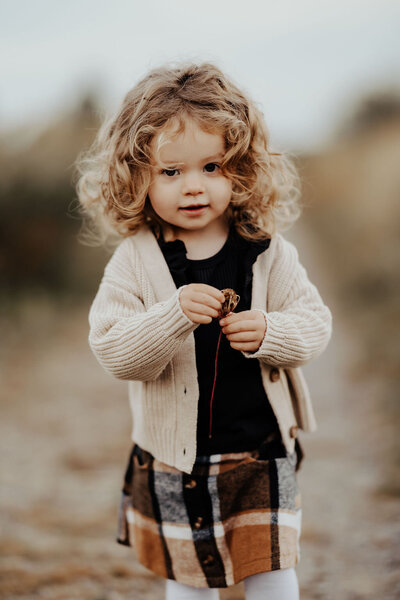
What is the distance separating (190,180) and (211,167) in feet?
0.31

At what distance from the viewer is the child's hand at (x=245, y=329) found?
5.47ft

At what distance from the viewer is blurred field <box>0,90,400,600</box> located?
2738 mm

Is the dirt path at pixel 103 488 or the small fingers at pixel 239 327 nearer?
the small fingers at pixel 239 327

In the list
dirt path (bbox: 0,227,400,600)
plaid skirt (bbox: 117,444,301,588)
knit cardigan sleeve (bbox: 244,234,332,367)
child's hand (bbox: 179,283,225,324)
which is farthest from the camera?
dirt path (bbox: 0,227,400,600)

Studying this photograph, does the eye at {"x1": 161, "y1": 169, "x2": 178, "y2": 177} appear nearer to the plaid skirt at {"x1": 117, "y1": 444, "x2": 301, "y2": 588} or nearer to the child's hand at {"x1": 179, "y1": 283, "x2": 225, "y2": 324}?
the child's hand at {"x1": 179, "y1": 283, "x2": 225, "y2": 324}

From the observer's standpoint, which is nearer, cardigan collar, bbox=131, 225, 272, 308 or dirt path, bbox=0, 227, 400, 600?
cardigan collar, bbox=131, 225, 272, 308

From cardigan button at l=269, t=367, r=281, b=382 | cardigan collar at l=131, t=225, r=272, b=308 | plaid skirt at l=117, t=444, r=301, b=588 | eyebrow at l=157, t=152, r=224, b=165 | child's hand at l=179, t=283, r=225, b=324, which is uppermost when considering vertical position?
eyebrow at l=157, t=152, r=224, b=165

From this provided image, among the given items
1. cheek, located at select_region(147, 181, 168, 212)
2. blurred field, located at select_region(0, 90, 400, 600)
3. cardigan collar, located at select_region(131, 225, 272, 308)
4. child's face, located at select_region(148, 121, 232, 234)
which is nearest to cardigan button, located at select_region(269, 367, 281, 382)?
cardigan collar, located at select_region(131, 225, 272, 308)

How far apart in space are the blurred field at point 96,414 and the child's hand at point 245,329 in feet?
2.74

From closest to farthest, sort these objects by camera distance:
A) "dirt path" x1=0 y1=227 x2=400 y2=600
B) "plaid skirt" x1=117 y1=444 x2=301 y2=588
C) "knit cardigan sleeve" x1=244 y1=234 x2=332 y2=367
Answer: "knit cardigan sleeve" x1=244 y1=234 x2=332 y2=367 → "plaid skirt" x1=117 y1=444 x2=301 y2=588 → "dirt path" x1=0 y1=227 x2=400 y2=600

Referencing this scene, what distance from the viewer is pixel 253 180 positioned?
1.91m

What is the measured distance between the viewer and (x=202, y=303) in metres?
1.62

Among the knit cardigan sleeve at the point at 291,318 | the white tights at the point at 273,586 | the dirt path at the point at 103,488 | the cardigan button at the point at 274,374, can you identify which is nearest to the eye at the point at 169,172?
the knit cardigan sleeve at the point at 291,318

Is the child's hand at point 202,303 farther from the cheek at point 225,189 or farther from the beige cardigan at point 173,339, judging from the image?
the cheek at point 225,189
